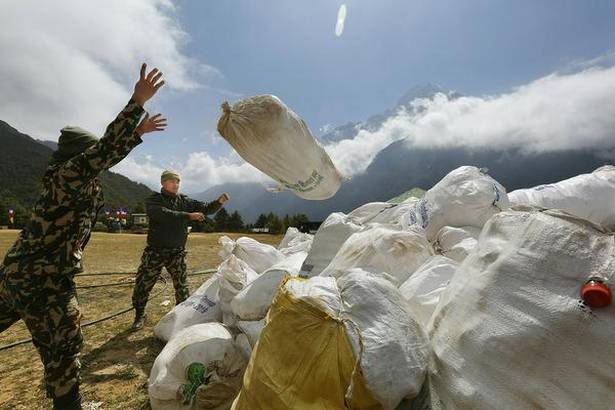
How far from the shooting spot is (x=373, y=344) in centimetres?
116

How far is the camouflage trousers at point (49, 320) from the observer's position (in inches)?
69.9

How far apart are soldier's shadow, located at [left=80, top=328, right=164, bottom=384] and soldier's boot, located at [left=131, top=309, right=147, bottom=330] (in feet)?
0.17

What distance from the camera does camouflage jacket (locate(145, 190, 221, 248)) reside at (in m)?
3.44

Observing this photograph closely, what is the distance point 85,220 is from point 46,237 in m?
0.18

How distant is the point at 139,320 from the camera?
11.0 feet

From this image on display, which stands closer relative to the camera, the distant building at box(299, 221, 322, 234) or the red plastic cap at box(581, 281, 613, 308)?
the red plastic cap at box(581, 281, 613, 308)

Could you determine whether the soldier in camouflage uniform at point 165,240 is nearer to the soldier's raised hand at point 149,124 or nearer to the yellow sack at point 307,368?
the soldier's raised hand at point 149,124

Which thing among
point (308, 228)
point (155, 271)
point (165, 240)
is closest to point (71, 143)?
point (165, 240)

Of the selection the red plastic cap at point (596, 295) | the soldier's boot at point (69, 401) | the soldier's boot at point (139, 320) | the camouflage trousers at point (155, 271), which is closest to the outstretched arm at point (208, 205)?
the camouflage trousers at point (155, 271)

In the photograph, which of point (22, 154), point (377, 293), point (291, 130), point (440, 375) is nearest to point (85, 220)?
point (291, 130)

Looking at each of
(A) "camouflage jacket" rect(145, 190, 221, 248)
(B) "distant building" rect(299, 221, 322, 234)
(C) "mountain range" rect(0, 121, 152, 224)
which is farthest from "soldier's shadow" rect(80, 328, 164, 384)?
(C) "mountain range" rect(0, 121, 152, 224)

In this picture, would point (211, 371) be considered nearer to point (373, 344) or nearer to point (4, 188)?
point (373, 344)

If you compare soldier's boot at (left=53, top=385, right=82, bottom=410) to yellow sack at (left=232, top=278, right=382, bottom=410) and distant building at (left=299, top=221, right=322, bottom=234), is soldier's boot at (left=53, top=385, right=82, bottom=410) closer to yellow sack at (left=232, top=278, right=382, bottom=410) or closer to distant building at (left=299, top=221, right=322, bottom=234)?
yellow sack at (left=232, top=278, right=382, bottom=410)

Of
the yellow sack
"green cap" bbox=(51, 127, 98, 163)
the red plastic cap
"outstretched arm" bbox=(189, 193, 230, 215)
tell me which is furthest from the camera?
"outstretched arm" bbox=(189, 193, 230, 215)
